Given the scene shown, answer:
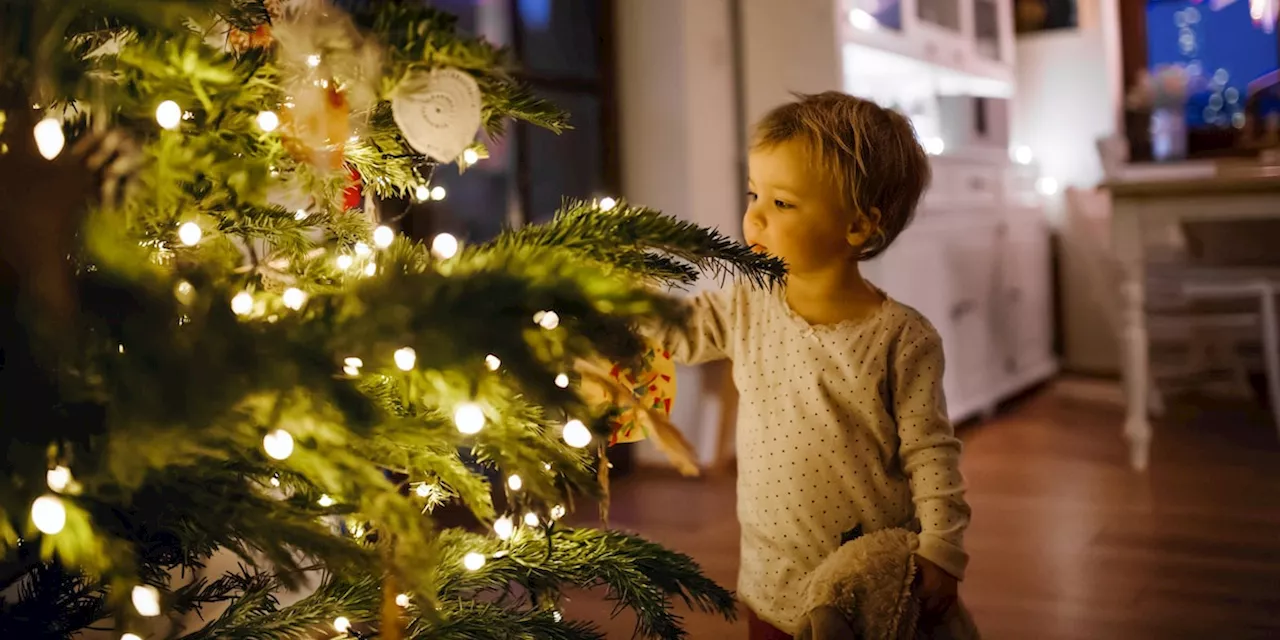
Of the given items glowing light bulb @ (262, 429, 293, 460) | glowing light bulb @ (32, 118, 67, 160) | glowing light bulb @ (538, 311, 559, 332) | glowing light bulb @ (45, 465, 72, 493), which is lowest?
glowing light bulb @ (45, 465, 72, 493)

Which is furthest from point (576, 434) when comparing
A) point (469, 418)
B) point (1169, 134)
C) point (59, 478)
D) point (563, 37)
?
point (1169, 134)

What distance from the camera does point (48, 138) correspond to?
0.59m

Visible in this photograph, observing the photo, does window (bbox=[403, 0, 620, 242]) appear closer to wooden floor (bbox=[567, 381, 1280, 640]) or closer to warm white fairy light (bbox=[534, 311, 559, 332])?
wooden floor (bbox=[567, 381, 1280, 640])

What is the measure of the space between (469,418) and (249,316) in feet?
0.44

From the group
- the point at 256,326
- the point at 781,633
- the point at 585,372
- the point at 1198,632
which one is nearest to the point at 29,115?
the point at 256,326

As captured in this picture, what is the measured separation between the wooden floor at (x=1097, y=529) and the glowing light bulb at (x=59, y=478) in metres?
0.99

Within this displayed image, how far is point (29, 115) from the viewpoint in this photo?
1.98ft

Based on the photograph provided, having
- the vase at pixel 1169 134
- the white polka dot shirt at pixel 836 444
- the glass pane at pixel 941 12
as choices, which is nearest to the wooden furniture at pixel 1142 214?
the glass pane at pixel 941 12

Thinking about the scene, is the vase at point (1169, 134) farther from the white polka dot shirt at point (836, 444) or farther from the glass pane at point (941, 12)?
the white polka dot shirt at point (836, 444)

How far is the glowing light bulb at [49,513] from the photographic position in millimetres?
547

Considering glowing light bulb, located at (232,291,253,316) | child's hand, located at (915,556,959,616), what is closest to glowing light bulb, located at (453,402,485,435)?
glowing light bulb, located at (232,291,253,316)

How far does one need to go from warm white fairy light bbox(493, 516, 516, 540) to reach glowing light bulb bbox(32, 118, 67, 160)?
1.33ft

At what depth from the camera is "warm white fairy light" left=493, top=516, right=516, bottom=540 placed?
33.6 inches

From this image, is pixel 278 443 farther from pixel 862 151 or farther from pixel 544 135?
pixel 544 135
